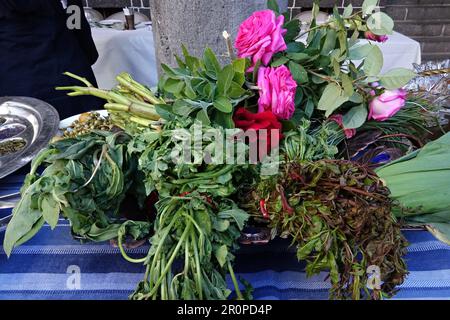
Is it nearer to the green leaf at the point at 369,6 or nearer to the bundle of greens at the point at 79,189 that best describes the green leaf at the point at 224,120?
the bundle of greens at the point at 79,189

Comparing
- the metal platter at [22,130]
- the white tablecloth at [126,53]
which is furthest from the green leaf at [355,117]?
the white tablecloth at [126,53]

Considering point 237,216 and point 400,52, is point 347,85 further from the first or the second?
point 400,52

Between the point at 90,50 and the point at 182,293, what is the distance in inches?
58.6

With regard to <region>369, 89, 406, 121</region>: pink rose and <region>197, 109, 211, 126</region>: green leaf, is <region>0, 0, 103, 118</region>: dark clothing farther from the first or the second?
<region>369, 89, 406, 121</region>: pink rose

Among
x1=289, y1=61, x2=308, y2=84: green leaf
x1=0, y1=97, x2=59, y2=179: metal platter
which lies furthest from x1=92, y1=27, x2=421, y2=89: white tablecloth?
x1=289, y1=61, x2=308, y2=84: green leaf

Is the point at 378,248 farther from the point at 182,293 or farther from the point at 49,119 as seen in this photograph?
the point at 49,119

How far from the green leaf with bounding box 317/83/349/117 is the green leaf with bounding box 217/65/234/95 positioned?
0.17 m

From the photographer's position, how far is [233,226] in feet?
1.74

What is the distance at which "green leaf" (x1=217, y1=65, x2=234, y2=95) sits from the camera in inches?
22.7

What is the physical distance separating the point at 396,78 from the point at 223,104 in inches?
11.7

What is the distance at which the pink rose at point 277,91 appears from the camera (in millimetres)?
583

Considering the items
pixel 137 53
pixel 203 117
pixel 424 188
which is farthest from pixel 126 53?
pixel 424 188

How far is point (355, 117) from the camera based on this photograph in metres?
0.63

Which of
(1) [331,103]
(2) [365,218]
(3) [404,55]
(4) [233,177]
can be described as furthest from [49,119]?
(3) [404,55]
